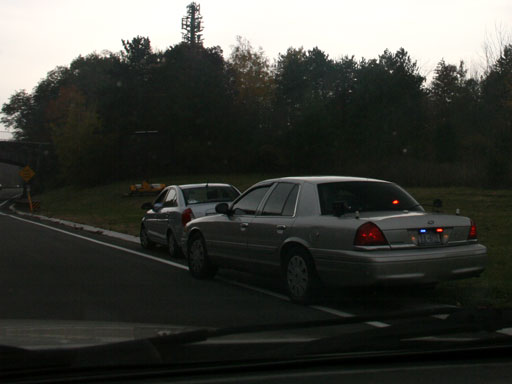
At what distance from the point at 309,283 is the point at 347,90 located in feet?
191

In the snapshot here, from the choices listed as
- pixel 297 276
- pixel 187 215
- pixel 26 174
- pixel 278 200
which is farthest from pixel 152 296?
pixel 26 174

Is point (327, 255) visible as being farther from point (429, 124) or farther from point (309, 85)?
point (309, 85)

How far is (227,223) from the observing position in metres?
10.4

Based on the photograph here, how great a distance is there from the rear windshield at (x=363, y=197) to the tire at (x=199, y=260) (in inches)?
111

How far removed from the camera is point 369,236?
7.84 metres

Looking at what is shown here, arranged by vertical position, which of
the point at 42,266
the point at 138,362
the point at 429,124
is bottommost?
the point at 42,266

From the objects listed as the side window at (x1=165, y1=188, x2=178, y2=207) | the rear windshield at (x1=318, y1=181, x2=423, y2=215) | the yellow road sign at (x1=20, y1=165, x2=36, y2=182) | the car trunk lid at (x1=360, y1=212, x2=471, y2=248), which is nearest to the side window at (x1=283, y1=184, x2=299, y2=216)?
the rear windshield at (x1=318, y1=181, x2=423, y2=215)

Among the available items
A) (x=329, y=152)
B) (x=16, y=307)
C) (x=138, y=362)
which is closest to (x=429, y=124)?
(x=329, y=152)

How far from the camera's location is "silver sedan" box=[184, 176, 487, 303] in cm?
783

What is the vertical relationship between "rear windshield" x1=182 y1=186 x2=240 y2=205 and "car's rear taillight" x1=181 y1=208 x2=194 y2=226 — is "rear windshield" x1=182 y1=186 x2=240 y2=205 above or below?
above

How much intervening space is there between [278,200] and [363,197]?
49.0 inches

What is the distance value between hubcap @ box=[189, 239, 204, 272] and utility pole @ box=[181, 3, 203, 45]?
134 m

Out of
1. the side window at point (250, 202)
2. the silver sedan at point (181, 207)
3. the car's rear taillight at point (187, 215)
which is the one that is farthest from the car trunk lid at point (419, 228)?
the silver sedan at point (181, 207)

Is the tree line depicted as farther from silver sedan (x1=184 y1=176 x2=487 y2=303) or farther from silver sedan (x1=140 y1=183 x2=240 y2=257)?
silver sedan (x1=184 y1=176 x2=487 y2=303)
